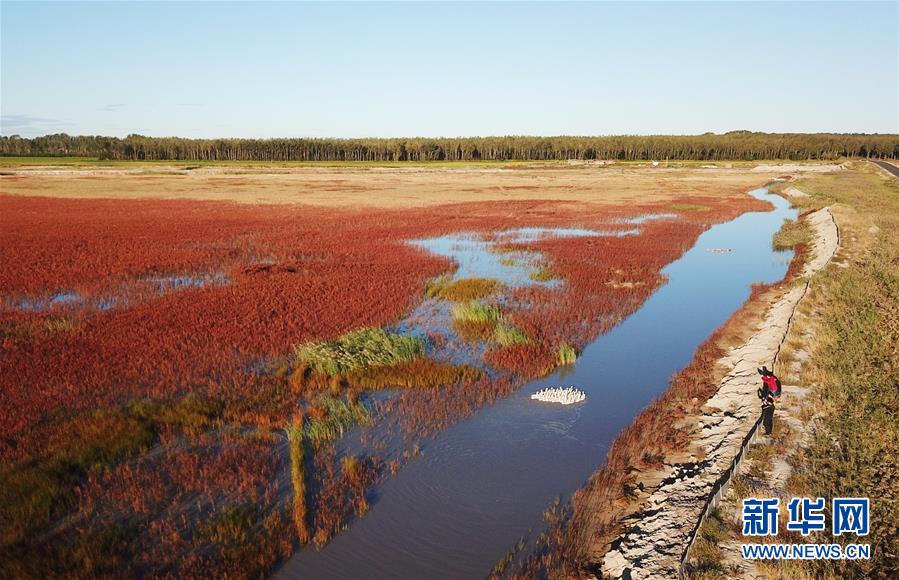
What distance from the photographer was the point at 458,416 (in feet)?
36.2

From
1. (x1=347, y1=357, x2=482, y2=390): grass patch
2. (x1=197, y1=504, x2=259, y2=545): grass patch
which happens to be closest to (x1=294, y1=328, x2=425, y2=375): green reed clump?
(x1=347, y1=357, x2=482, y2=390): grass patch

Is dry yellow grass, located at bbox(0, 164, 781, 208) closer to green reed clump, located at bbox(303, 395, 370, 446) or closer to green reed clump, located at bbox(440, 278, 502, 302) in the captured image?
green reed clump, located at bbox(440, 278, 502, 302)

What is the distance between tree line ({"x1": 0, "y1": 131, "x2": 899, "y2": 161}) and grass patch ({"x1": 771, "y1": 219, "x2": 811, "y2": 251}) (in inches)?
5654

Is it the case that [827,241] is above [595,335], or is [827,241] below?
above

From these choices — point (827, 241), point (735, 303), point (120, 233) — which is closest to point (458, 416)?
point (735, 303)

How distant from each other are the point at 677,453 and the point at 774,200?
63096 millimetres

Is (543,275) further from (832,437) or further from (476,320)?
(832,437)

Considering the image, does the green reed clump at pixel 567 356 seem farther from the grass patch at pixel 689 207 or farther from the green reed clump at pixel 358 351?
the grass patch at pixel 689 207

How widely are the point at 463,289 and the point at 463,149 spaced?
164 meters

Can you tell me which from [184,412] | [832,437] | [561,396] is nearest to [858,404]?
[832,437]

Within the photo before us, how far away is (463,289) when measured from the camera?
69.9 feet

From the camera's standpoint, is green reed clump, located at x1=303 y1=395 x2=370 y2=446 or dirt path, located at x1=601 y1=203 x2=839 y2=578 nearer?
dirt path, located at x1=601 y1=203 x2=839 y2=578

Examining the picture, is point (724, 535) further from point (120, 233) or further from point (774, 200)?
point (774, 200)

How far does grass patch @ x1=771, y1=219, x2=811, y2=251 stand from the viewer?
32.2 metres
